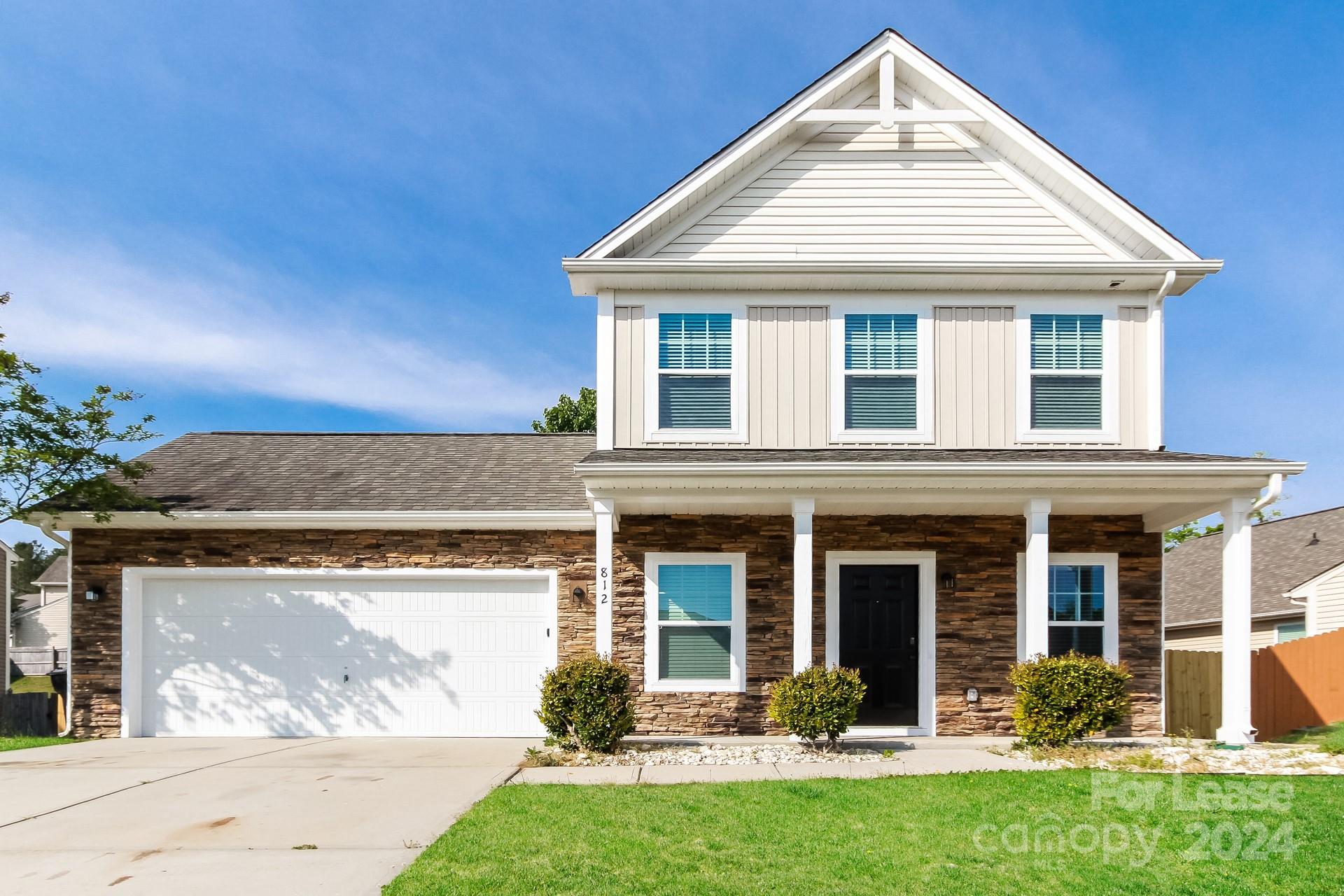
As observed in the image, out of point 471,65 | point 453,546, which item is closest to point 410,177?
point 471,65

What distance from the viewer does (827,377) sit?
1173cm

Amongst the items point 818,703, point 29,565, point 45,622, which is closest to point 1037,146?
point 818,703

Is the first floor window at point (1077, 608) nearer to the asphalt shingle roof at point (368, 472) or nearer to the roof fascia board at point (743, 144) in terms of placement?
the asphalt shingle roof at point (368, 472)

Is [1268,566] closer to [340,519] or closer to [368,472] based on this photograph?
[368,472]

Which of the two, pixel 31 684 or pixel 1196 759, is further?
pixel 31 684

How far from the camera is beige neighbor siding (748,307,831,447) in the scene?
38.2 feet

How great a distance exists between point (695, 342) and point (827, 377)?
A: 1.68 m

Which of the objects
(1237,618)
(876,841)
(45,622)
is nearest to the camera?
(876,841)

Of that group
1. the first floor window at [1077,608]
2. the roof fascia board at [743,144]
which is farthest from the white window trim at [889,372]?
the first floor window at [1077,608]

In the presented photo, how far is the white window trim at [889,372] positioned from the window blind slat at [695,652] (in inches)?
112

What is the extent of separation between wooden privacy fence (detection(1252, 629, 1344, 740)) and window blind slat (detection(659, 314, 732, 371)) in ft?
31.4

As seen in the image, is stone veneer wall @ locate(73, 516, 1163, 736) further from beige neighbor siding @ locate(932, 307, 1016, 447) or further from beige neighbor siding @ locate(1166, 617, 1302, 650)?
beige neighbor siding @ locate(1166, 617, 1302, 650)

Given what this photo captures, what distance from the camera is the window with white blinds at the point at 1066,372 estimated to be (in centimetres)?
1168

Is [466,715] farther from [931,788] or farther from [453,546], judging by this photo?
[931,788]
